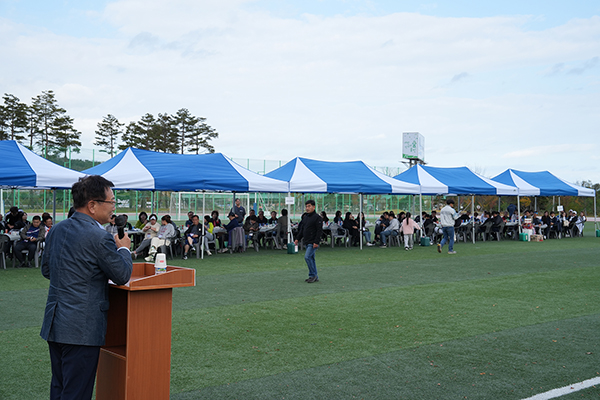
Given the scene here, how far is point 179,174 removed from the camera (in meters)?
14.3

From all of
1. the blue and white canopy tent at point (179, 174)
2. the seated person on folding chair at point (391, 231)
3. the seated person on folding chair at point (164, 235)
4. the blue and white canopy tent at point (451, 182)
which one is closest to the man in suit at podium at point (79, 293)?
the blue and white canopy tent at point (179, 174)

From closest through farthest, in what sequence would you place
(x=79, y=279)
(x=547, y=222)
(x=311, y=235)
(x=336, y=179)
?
(x=79, y=279)
(x=311, y=235)
(x=336, y=179)
(x=547, y=222)

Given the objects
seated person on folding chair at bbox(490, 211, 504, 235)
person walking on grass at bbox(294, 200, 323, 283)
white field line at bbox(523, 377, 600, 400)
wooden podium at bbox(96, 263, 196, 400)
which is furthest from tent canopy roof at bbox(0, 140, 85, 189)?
seated person on folding chair at bbox(490, 211, 504, 235)

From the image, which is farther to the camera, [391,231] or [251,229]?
[391,231]

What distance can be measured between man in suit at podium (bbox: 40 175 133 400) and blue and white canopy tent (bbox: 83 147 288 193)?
10742 mm

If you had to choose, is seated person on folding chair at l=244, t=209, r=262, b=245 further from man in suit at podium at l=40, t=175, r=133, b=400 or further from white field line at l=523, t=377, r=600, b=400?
man in suit at podium at l=40, t=175, r=133, b=400

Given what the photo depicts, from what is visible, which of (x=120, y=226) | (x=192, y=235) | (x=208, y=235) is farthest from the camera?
(x=208, y=235)

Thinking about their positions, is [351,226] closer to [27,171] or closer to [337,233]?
[337,233]

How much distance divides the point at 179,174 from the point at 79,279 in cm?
1179

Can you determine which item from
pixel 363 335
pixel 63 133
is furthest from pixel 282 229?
pixel 63 133

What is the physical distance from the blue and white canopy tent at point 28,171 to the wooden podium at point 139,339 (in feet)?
32.1

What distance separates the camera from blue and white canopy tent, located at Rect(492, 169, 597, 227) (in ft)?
78.8

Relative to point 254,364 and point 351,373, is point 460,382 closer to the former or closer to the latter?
point 351,373

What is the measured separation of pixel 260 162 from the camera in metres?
40.9
